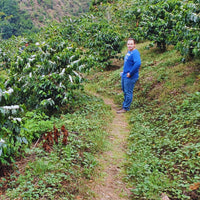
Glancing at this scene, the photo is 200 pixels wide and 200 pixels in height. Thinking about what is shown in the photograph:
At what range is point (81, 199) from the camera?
2922mm

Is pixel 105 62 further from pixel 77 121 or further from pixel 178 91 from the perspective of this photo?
pixel 77 121

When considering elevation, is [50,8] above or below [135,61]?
above

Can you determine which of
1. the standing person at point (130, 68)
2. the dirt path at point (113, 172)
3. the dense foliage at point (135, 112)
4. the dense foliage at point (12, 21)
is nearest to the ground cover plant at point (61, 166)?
the dense foliage at point (135, 112)

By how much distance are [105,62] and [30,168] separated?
10.0 metres

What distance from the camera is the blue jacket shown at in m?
6.10

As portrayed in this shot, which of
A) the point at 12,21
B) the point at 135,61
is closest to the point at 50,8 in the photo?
the point at 12,21

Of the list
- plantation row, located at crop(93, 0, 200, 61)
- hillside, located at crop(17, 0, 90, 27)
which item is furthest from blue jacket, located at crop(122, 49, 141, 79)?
hillside, located at crop(17, 0, 90, 27)

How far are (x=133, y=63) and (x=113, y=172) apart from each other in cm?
364

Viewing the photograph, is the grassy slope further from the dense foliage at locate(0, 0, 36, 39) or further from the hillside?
the hillside

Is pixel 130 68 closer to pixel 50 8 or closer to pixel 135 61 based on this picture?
pixel 135 61

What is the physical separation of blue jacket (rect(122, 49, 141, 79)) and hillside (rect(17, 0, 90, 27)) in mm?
80480

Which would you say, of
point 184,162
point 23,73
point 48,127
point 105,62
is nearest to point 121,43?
point 105,62

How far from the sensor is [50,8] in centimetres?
9525

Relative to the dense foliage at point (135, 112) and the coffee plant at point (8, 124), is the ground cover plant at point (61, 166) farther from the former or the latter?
the coffee plant at point (8, 124)
